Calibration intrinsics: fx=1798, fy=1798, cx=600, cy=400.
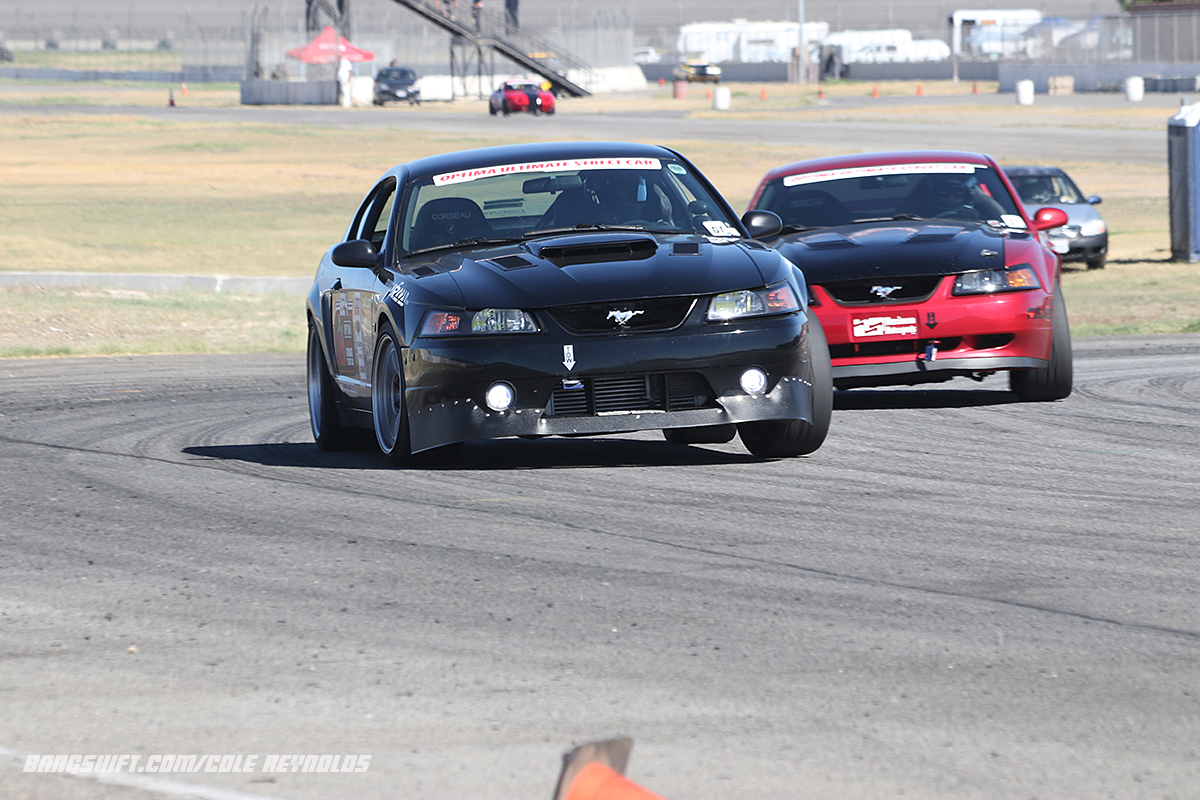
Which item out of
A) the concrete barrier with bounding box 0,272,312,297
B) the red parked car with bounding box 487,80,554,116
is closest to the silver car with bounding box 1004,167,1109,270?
the concrete barrier with bounding box 0,272,312,297

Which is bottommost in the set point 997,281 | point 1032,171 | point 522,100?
point 997,281

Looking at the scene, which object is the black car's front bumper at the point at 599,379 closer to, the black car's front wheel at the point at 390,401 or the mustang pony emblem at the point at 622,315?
the mustang pony emblem at the point at 622,315

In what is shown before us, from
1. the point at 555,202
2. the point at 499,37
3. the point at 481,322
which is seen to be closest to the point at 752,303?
the point at 481,322

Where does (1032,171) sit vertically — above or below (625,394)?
above

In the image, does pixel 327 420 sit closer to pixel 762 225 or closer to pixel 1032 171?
pixel 762 225

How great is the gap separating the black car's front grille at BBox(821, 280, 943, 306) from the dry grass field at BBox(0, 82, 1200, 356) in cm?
741

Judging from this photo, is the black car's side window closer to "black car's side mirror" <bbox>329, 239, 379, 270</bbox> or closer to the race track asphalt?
"black car's side mirror" <bbox>329, 239, 379, 270</bbox>

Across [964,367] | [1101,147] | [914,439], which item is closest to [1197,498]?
[914,439]

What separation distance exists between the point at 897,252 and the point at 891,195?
1589mm

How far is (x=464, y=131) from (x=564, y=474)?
5229cm

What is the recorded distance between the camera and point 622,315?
25.1 feet

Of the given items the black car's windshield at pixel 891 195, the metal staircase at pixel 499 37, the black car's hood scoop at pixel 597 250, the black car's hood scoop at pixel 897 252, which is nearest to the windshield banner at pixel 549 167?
the black car's hood scoop at pixel 597 250

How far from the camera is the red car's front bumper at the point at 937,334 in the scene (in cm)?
1035

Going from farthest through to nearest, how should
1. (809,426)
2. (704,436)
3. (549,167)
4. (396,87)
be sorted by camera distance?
(396,87) → (704,436) → (549,167) → (809,426)
